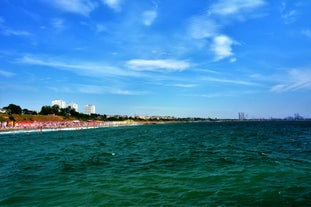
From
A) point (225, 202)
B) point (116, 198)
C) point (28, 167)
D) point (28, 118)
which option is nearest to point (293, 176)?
point (225, 202)

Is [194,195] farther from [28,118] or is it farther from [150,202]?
[28,118]

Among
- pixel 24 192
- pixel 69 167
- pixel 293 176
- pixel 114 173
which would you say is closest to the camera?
pixel 24 192

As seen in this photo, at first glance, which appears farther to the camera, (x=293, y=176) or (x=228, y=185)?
(x=293, y=176)

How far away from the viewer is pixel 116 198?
41.3 feet

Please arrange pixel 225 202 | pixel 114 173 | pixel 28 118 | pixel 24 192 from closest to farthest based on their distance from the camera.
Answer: pixel 225 202
pixel 24 192
pixel 114 173
pixel 28 118

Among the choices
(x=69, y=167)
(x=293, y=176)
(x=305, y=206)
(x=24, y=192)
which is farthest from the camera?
(x=69, y=167)

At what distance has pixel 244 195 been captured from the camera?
1298 centimetres

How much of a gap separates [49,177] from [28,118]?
144 metres

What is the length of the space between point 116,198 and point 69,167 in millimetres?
10515

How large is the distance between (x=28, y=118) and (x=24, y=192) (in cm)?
14782

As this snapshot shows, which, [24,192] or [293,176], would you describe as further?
[293,176]

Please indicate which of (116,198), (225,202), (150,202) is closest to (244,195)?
(225,202)

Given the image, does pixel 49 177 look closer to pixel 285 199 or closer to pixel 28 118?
pixel 285 199

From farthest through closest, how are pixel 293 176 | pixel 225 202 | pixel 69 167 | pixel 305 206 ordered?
pixel 69 167, pixel 293 176, pixel 225 202, pixel 305 206
